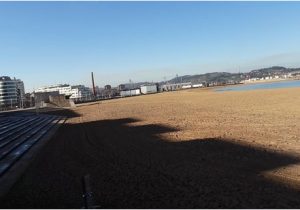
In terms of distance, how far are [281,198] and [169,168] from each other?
3.21 meters

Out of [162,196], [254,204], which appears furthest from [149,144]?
[254,204]

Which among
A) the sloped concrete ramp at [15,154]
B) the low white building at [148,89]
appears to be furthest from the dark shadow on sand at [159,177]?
the low white building at [148,89]

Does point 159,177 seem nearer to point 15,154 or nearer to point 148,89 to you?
point 15,154

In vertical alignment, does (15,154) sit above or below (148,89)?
below

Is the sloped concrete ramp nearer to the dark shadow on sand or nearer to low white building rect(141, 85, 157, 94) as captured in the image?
the dark shadow on sand

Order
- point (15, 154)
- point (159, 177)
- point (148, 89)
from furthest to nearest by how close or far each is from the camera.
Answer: point (148, 89)
point (15, 154)
point (159, 177)

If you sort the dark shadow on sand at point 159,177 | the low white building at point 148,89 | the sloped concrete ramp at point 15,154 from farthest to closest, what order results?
the low white building at point 148,89, the sloped concrete ramp at point 15,154, the dark shadow on sand at point 159,177

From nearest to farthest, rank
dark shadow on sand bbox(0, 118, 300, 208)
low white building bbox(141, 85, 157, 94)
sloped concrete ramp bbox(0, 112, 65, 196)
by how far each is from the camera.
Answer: dark shadow on sand bbox(0, 118, 300, 208) → sloped concrete ramp bbox(0, 112, 65, 196) → low white building bbox(141, 85, 157, 94)

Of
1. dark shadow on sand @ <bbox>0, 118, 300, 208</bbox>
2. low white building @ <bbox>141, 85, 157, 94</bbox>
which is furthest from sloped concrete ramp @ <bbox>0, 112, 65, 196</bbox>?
low white building @ <bbox>141, 85, 157, 94</bbox>

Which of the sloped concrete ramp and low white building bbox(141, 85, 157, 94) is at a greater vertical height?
low white building bbox(141, 85, 157, 94)

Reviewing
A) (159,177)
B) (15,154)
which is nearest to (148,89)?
(15,154)

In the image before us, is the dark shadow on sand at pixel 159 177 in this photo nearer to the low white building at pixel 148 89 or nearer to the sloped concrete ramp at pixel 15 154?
the sloped concrete ramp at pixel 15 154

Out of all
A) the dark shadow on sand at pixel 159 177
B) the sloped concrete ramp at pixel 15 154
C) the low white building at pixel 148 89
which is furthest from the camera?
the low white building at pixel 148 89

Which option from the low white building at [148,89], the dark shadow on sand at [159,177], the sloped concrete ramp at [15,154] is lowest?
the dark shadow on sand at [159,177]
